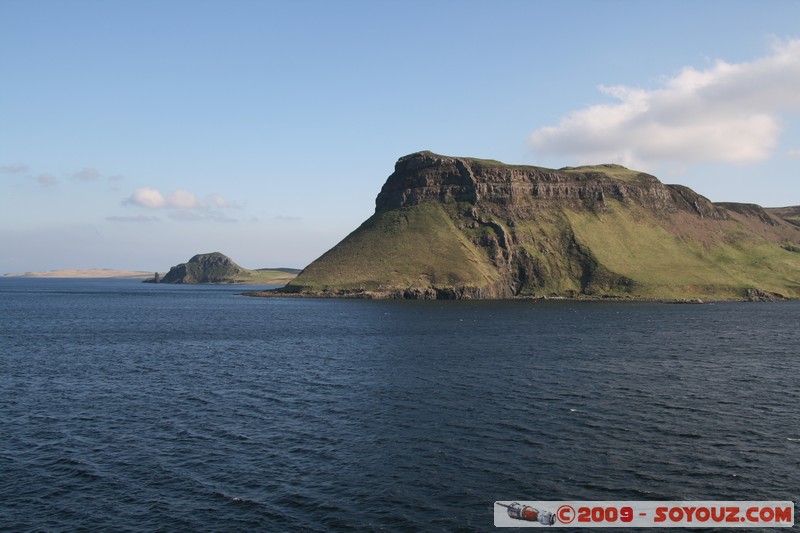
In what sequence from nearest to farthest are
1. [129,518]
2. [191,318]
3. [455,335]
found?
[129,518]
[455,335]
[191,318]

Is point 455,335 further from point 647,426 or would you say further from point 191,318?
point 191,318

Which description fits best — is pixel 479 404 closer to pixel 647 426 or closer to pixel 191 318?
pixel 647 426

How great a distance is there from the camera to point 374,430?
5178 cm

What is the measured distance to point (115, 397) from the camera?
63500 mm

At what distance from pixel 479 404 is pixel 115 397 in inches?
1623

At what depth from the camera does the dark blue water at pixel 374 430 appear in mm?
36625

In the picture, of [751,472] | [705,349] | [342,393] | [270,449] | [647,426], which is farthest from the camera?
[705,349]

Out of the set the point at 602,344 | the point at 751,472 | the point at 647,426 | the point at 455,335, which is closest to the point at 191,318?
the point at 455,335

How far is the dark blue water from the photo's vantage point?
36625 millimetres

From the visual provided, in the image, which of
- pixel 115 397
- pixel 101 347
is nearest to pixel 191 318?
pixel 101 347

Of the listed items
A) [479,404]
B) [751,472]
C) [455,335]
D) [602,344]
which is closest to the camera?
[751,472]

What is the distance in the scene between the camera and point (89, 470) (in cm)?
4156

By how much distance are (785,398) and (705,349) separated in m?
40.3

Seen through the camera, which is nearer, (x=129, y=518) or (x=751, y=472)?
(x=129, y=518)
